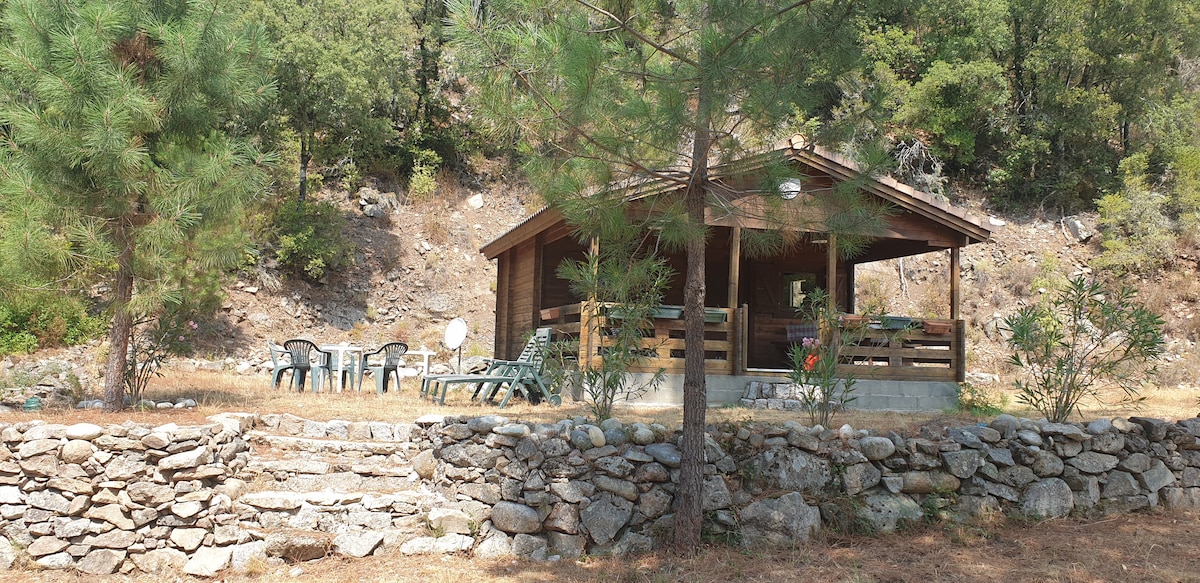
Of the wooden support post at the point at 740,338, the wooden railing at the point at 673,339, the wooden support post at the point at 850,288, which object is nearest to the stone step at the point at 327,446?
the wooden railing at the point at 673,339

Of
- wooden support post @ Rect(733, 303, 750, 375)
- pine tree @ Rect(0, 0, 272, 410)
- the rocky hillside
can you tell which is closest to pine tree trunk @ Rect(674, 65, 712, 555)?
pine tree @ Rect(0, 0, 272, 410)

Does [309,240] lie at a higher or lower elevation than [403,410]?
higher

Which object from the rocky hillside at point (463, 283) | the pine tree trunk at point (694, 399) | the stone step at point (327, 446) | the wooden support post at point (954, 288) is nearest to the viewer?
the pine tree trunk at point (694, 399)

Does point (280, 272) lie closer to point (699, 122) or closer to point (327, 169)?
point (327, 169)

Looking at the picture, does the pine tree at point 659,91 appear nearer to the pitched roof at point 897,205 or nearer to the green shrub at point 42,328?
the pitched roof at point 897,205

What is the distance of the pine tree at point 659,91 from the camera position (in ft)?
17.7

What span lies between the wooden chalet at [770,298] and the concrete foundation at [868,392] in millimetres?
21

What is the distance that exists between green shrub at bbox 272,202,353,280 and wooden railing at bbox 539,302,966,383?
1036 centimetres

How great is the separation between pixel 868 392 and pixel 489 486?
6.10 meters

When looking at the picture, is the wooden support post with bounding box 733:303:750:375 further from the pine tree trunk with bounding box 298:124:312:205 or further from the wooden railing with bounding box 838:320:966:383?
the pine tree trunk with bounding box 298:124:312:205

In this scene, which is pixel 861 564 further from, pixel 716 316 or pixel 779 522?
pixel 716 316

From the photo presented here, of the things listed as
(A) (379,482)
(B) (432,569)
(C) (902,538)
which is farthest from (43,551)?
(C) (902,538)

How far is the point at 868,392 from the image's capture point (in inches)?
428

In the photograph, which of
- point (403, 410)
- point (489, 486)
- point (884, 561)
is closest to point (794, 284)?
point (403, 410)
